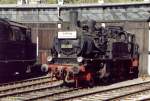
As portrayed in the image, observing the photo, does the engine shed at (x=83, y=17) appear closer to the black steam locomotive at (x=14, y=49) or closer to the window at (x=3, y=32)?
the black steam locomotive at (x=14, y=49)

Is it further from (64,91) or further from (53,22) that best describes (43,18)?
(64,91)

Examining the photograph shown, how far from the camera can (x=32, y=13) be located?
29.9m

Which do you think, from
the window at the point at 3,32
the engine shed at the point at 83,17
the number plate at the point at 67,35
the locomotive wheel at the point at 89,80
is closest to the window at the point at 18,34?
the window at the point at 3,32

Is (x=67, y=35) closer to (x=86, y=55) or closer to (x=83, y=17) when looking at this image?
(x=86, y=55)

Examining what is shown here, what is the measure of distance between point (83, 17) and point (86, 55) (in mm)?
8866

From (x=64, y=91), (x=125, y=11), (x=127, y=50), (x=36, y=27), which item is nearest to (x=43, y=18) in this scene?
(x=36, y=27)

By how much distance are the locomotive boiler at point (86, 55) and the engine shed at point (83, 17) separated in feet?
12.6

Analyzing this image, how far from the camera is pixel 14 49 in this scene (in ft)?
74.1

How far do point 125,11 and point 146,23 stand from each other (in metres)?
1.69

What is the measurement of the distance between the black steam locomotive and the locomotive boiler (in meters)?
2.37

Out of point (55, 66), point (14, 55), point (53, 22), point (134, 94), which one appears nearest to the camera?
point (134, 94)

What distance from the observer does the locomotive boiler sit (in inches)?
774

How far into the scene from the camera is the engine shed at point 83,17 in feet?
88.0

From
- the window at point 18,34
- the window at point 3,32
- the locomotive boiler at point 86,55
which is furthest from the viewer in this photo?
the window at point 18,34
